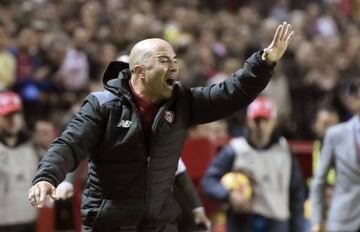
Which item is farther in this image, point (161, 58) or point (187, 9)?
point (187, 9)

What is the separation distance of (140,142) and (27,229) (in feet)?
11.5

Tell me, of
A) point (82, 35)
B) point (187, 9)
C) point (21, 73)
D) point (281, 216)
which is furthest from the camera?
point (187, 9)

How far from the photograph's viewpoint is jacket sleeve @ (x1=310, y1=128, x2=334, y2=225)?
745cm

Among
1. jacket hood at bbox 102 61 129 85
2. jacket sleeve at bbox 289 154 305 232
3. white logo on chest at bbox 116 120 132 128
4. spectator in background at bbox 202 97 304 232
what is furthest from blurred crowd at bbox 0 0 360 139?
white logo on chest at bbox 116 120 132 128

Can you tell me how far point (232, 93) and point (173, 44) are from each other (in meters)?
8.48

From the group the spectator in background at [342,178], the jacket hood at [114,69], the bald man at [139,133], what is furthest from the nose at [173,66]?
the spectator in background at [342,178]

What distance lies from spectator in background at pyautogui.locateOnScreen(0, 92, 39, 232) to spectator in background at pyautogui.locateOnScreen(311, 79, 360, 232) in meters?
2.47

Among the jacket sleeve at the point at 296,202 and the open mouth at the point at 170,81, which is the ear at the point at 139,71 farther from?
the jacket sleeve at the point at 296,202

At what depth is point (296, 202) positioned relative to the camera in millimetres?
8117

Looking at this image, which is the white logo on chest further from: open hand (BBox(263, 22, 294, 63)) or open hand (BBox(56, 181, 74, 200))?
open hand (BBox(56, 181, 74, 200))

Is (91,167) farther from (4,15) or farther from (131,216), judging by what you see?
(4,15)

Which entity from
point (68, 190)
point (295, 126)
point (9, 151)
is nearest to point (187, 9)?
point (295, 126)

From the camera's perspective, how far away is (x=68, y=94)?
39.2 ft

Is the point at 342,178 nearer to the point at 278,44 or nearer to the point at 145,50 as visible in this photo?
the point at 278,44
